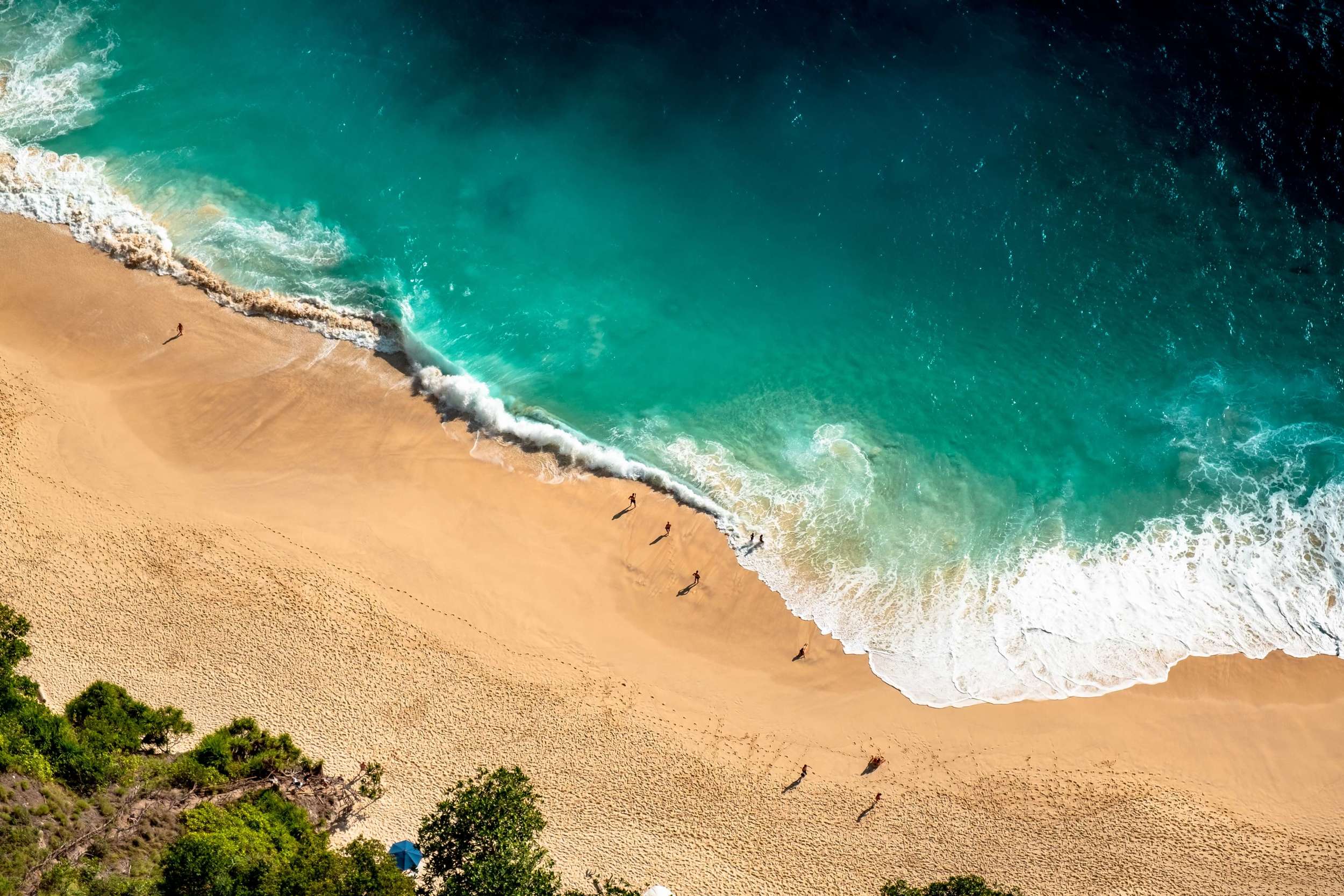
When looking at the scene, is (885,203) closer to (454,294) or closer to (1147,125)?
(1147,125)

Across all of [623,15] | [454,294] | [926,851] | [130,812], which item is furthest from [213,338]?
[926,851]

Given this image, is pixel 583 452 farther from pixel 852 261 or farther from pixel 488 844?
pixel 488 844

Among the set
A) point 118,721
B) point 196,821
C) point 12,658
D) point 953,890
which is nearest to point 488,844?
point 196,821

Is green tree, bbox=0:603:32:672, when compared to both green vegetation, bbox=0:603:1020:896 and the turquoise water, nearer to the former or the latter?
green vegetation, bbox=0:603:1020:896

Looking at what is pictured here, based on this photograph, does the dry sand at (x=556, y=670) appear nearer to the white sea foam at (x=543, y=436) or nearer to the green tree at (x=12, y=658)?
the white sea foam at (x=543, y=436)

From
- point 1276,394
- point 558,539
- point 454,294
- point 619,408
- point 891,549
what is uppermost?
point 1276,394

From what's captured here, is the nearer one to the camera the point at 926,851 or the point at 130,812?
Result: the point at 130,812

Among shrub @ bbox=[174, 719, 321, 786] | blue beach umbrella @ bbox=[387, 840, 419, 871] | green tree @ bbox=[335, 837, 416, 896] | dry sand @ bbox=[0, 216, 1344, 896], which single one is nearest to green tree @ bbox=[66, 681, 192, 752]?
shrub @ bbox=[174, 719, 321, 786]
